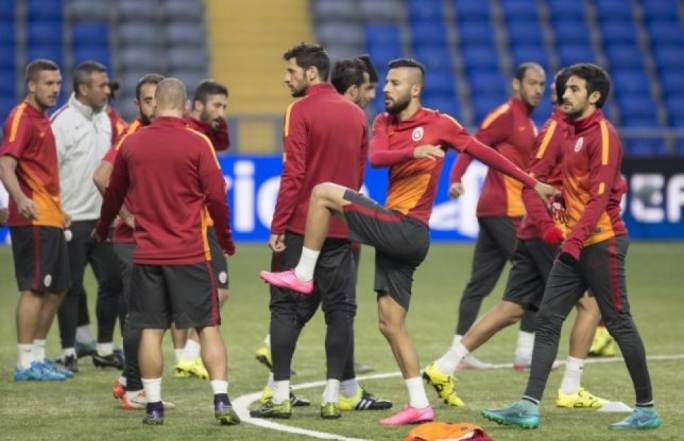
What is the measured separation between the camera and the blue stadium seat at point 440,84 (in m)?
25.7

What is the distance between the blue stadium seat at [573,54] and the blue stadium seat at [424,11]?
2.37 m

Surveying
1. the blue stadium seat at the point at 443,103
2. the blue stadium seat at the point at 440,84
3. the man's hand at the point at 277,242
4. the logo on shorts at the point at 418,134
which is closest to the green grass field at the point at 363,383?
the man's hand at the point at 277,242

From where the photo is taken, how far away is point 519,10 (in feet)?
90.5

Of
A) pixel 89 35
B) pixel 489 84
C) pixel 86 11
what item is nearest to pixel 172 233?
pixel 489 84

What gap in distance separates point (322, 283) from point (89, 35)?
719 inches

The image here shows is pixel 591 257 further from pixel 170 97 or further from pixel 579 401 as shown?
pixel 170 97

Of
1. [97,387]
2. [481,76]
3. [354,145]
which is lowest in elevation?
[97,387]

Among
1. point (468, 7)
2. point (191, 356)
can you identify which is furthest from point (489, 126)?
point (468, 7)

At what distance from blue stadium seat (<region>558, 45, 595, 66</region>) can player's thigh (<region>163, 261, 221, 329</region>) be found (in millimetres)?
18969

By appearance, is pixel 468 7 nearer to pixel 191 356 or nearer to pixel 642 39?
pixel 642 39

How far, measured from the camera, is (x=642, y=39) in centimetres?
2766

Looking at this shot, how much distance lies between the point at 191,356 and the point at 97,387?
87cm

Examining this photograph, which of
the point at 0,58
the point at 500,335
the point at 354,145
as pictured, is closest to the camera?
the point at 354,145

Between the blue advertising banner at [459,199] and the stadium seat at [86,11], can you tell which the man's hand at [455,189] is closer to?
the blue advertising banner at [459,199]
